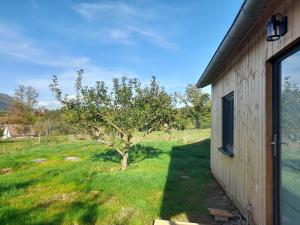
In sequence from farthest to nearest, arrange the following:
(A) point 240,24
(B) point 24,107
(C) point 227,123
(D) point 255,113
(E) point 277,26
Answer: 1. (B) point 24,107
2. (C) point 227,123
3. (D) point 255,113
4. (A) point 240,24
5. (E) point 277,26

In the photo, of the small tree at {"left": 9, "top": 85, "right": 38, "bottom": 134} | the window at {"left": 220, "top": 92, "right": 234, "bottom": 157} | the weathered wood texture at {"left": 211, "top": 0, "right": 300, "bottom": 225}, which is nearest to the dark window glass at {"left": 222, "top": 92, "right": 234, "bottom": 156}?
the window at {"left": 220, "top": 92, "right": 234, "bottom": 157}

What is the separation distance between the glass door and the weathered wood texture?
0.55ft

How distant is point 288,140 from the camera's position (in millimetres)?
3268

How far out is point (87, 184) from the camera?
7.32 metres

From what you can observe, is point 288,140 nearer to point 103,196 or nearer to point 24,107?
point 103,196

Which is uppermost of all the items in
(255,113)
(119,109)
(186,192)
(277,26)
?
(277,26)

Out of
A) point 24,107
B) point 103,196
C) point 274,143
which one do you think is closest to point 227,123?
point 103,196

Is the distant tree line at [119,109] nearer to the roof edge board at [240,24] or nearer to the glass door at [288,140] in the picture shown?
the roof edge board at [240,24]

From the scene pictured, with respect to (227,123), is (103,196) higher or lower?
lower

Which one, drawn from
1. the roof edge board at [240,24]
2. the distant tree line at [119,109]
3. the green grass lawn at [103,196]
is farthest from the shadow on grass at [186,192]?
the roof edge board at [240,24]

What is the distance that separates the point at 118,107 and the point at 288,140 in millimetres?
7041

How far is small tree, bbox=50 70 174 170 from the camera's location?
9.62m

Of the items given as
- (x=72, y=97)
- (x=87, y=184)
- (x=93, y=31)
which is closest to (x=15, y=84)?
(x=93, y=31)

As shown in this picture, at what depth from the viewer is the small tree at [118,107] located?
9617 mm
